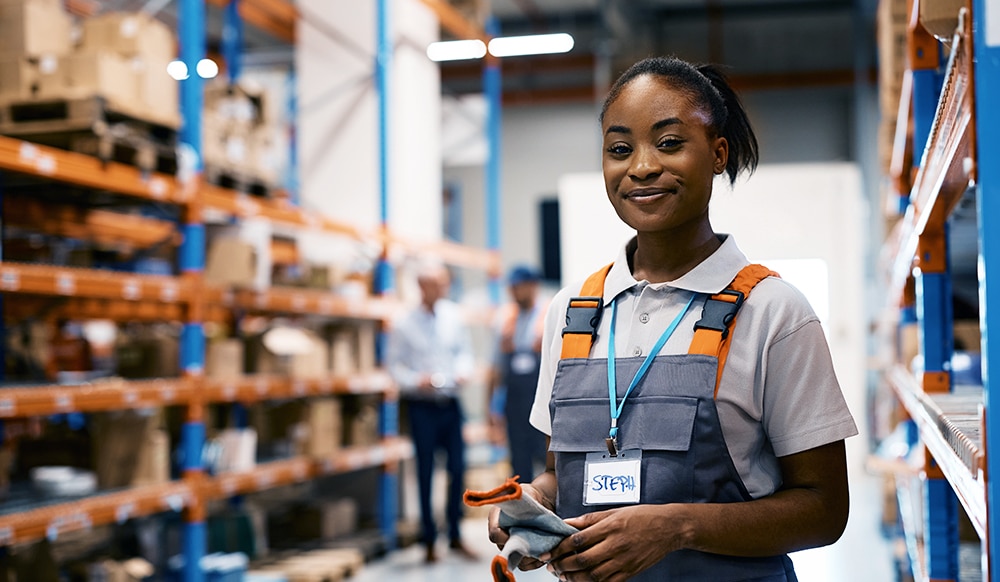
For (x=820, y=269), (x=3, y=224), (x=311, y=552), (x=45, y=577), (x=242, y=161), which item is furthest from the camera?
(x=820, y=269)

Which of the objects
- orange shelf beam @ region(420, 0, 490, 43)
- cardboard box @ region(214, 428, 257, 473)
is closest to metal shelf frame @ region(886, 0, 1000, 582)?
cardboard box @ region(214, 428, 257, 473)

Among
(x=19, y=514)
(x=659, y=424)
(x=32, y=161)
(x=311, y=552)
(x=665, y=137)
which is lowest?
(x=311, y=552)

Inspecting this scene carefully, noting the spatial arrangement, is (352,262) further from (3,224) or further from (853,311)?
(853,311)

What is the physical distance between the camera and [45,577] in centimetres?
437

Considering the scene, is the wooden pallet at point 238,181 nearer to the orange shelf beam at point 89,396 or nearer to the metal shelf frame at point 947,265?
the orange shelf beam at point 89,396

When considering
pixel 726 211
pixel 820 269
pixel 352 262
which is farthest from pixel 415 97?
pixel 820 269

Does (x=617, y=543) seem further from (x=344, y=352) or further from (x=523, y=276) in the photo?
(x=523, y=276)

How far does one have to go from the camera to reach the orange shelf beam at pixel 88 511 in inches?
154

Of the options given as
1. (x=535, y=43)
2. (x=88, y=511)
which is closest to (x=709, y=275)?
(x=88, y=511)

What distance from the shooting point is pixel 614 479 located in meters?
1.51

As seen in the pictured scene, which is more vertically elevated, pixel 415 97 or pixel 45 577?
pixel 415 97

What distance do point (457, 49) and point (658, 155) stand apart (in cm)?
1020

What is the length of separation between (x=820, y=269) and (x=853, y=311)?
0.64 meters

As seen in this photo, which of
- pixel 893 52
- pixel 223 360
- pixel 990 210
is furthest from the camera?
pixel 223 360
